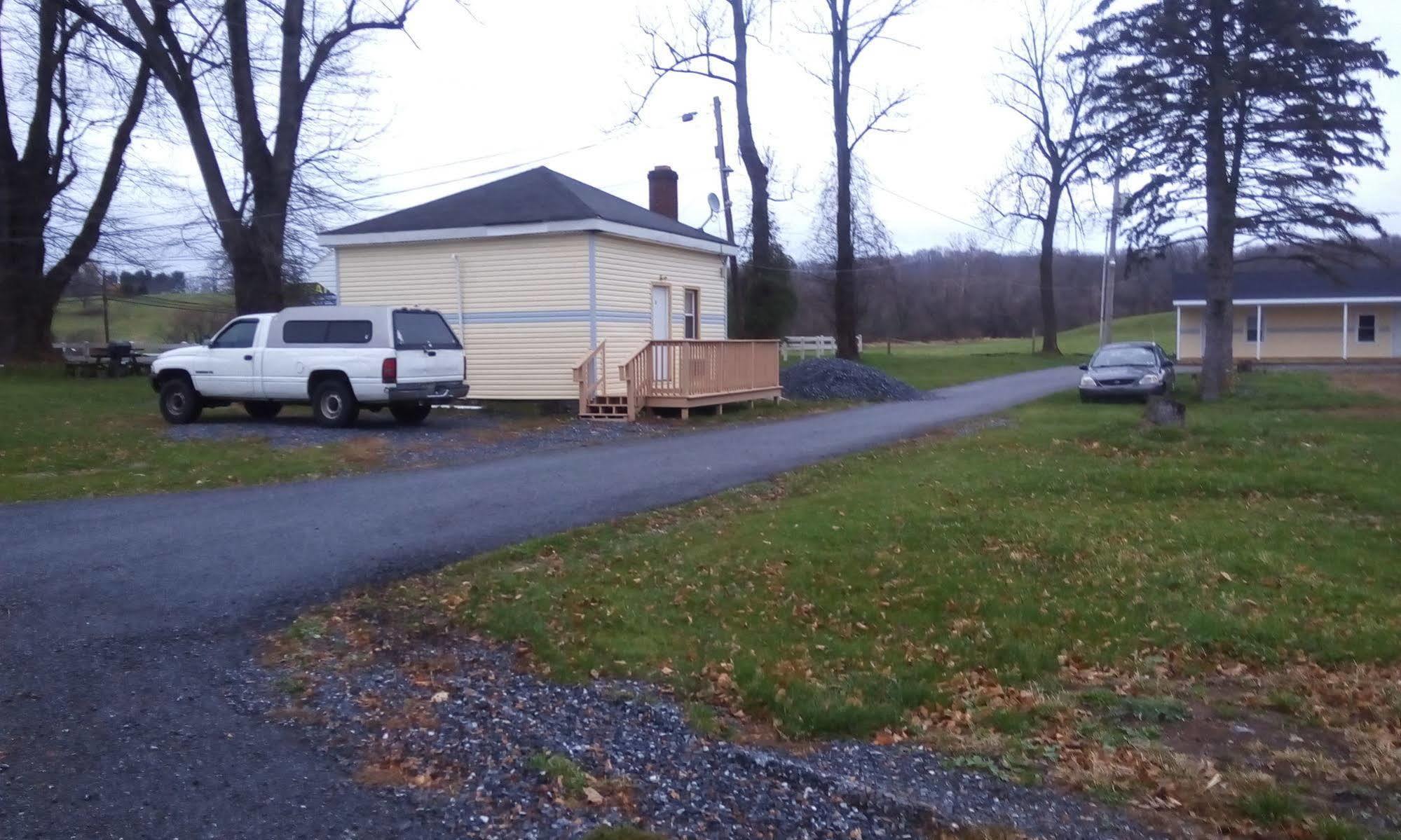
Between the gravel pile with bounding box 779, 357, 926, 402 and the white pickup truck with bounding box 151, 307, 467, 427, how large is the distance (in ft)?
37.0

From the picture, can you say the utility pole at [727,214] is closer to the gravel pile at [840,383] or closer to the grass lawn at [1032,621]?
the gravel pile at [840,383]

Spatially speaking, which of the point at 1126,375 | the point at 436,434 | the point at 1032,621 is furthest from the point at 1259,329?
the point at 1032,621

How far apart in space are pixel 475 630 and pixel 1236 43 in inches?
822

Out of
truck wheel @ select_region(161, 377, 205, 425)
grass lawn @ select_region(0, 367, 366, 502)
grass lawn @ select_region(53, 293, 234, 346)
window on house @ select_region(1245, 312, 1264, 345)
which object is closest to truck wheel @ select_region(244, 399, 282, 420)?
truck wheel @ select_region(161, 377, 205, 425)

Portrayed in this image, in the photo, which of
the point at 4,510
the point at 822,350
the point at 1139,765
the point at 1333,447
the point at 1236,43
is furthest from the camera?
the point at 822,350

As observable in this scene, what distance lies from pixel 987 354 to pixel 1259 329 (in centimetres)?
1317

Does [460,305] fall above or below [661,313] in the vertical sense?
above

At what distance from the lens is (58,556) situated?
368 inches

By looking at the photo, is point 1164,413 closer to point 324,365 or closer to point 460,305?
point 324,365

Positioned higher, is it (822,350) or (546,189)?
(546,189)

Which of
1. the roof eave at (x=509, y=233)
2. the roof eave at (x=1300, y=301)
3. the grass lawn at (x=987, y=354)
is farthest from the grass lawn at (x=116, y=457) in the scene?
the roof eave at (x=1300, y=301)

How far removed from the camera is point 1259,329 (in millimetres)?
47906

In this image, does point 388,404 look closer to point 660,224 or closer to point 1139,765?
point 660,224

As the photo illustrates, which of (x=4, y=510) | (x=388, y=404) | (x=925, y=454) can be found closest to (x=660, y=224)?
(x=388, y=404)
